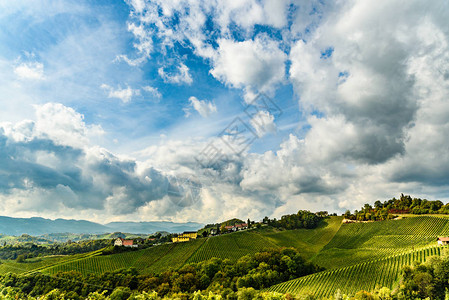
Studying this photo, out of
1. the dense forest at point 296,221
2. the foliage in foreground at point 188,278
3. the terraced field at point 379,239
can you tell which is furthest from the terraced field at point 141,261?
the dense forest at point 296,221

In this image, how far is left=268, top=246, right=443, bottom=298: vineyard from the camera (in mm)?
56750

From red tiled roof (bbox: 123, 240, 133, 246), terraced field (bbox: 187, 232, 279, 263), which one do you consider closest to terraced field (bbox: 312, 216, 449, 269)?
terraced field (bbox: 187, 232, 279, 263)

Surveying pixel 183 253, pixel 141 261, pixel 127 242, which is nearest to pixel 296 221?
pixel 183 253

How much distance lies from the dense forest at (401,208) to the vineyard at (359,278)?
87493 mm

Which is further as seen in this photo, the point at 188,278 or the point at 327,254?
the point at 327,254

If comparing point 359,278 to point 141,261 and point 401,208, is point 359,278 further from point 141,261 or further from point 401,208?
point 401,208

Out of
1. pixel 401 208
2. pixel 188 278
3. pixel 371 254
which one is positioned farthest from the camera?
pixel 401 208

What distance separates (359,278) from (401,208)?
129199 millimetres

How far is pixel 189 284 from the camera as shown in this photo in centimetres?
7219

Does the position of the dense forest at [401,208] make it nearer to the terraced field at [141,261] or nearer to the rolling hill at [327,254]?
the rolling hill at [327,254]

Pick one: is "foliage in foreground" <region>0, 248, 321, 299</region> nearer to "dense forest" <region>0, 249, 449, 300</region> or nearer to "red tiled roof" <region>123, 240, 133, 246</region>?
"dense forest" <region>0, 249, 449, 300</region>

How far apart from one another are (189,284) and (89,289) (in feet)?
99.8

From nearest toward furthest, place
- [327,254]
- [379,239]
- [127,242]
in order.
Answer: [327,254] < [379,239] < [127,242]

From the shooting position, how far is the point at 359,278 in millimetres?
60156
